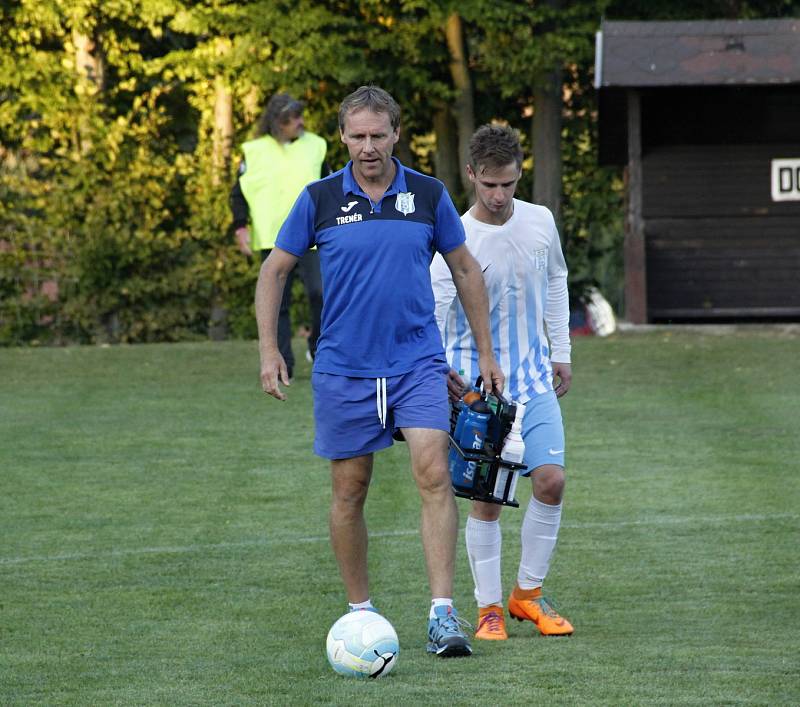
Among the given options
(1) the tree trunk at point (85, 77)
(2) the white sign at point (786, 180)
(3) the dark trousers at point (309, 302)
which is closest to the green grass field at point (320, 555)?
(3) the dark trousers at point (309, 302)

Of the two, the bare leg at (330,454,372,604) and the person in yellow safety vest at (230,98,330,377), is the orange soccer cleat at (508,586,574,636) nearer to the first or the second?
the bare leg at (330,454,372,604)

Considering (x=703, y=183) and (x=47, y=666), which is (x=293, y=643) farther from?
(x=703, y=183)

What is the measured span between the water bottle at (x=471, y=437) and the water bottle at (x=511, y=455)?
89 mm

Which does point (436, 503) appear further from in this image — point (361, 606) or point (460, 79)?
point (460, 79)

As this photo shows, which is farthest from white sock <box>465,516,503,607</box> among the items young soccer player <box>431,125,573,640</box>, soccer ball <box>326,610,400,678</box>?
soccer ball <box>326,610,400,678</box>

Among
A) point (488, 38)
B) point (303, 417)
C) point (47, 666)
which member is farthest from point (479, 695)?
point (488, 38)

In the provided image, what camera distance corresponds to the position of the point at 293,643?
234 inches

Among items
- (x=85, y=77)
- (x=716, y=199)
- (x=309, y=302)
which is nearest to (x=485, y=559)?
(x=309, y=302)

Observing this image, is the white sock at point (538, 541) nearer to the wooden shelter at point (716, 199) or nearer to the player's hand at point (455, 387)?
the player's hand at point (455, 387)

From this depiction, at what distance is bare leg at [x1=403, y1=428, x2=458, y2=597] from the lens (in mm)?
5652

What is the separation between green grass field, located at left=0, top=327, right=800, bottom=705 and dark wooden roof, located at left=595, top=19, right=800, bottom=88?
5.94m

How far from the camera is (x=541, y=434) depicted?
617 cm

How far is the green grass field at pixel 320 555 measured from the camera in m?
5.35

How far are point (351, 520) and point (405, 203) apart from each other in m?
1.04
